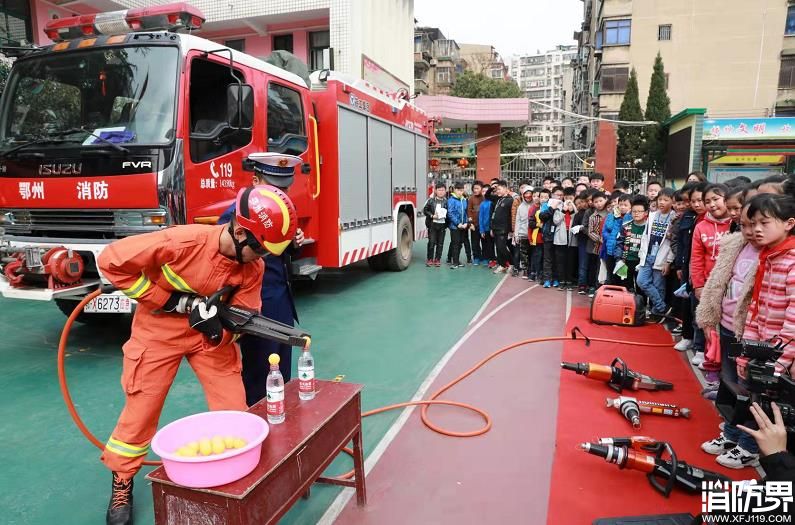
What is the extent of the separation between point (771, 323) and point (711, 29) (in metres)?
36.4

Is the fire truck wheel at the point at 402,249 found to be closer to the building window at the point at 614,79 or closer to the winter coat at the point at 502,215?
the winter coat at the point at 502,215

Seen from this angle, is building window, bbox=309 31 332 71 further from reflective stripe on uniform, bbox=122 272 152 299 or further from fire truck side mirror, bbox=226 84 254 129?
reflective stripe on uniform, bbox=122 272 152 299

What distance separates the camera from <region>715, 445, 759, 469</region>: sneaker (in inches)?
122

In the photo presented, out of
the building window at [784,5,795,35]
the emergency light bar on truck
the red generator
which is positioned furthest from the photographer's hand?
the building window at [784,5,795,35]

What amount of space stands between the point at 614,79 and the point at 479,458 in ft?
118

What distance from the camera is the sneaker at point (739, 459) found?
3096 mm

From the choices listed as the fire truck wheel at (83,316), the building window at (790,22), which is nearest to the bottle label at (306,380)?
the fire truck wheel at (83,316)

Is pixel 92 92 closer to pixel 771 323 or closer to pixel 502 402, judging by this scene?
pixel 502 402

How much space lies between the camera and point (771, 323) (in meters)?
2.87

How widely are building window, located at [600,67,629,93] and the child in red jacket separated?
32783 millimetres

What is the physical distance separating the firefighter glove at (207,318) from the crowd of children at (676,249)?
270cm

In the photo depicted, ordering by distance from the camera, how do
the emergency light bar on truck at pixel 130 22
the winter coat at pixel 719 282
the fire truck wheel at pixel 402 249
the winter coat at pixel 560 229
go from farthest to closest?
the fire truck wheel at pixel 402 249 < the winter coat at pixel 560 229 < the emergency light bar on truck at pixel 130 22 < the winter coat at pixel 719 282

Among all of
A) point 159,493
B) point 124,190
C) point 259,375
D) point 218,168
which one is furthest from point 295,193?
point 159,493

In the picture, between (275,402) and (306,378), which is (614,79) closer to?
(306,378)
